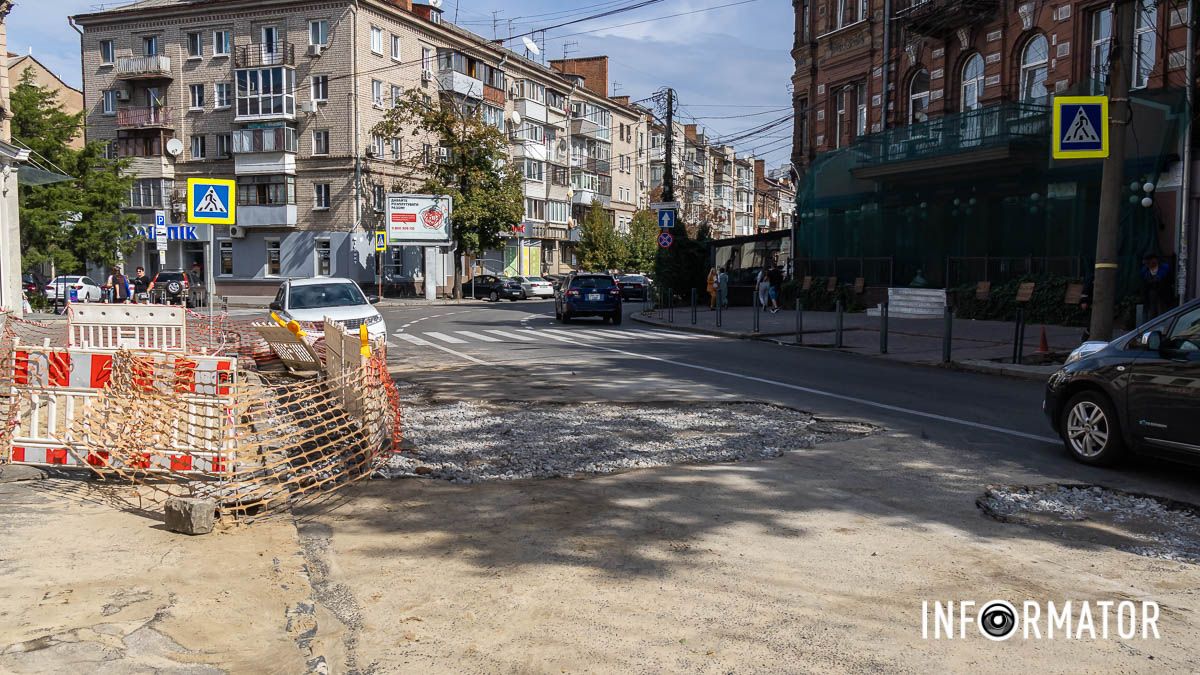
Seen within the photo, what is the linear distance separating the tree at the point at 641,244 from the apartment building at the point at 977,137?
38.1 metres

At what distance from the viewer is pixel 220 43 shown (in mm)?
54906

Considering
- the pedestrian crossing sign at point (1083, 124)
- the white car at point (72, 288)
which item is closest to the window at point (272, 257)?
the white car at point (72, 288)

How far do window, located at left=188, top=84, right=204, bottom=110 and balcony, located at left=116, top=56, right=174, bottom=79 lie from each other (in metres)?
1.57

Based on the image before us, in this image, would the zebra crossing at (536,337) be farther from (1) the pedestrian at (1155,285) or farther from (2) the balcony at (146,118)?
(2) the balcony at (146,118)

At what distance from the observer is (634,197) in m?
89.1

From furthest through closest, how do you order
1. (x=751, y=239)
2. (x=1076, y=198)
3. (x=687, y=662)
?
(x=751, y=239)
(x=1076, y=198)
(x=687, y=662)

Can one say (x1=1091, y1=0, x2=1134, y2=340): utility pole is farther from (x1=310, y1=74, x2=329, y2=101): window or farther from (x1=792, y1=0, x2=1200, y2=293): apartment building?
(x1=310, y1=74, x2=329, y2=101): window

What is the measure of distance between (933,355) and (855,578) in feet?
45.3

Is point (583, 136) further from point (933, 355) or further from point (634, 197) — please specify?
point (933, 355)

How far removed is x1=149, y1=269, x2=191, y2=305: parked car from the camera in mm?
39562

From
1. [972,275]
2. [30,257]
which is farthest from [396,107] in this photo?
[972,275]

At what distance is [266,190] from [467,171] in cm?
1244

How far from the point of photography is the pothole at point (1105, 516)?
5.63 meters

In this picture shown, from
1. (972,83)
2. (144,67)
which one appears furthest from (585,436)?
(144,67)
